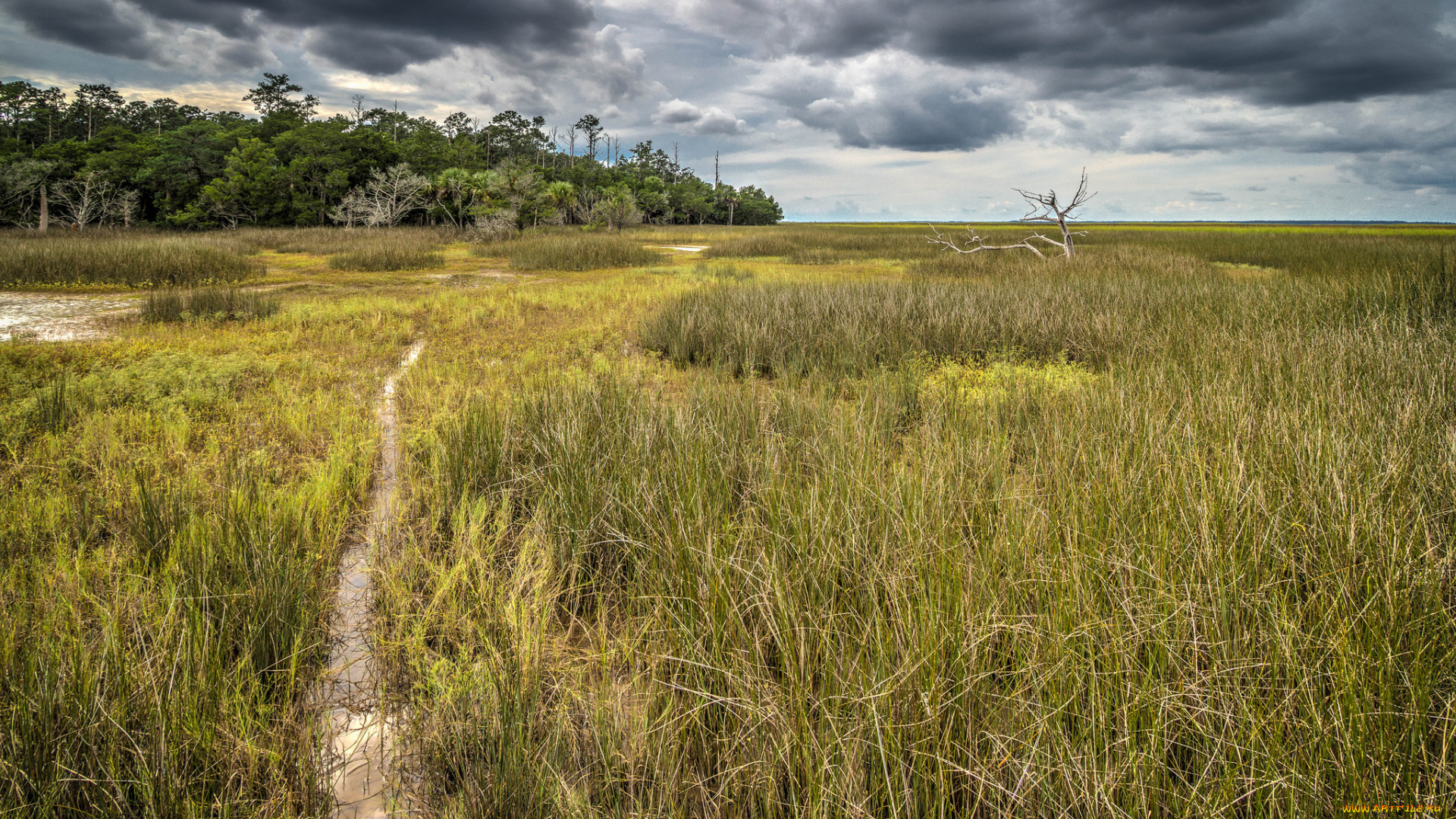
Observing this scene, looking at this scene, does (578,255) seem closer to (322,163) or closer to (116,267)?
(116,267)

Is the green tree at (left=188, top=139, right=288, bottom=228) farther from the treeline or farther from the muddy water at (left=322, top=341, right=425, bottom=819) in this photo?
the muddy water at (left=322, top=341, right=425, bottom=819)

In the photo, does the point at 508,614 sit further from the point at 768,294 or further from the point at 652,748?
the point at 768,294

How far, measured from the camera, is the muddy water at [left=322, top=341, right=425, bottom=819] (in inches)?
69.6

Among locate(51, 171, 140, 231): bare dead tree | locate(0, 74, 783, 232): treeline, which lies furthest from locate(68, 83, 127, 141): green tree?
locate(51, 171, 140, 231): bare dead tree

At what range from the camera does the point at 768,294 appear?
31.8ft

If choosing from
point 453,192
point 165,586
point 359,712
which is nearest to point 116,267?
point 165,586

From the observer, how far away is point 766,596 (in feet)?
6.15

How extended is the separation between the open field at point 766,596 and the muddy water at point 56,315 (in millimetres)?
3901

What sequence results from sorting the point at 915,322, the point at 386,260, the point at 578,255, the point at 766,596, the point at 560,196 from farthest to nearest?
the point at 560,196, the point at 578,255, the point at 386,260, the point at 915,322, the point at 766,596

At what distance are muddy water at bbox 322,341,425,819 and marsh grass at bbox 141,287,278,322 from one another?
8.41 metres

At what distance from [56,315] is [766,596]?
13.1m

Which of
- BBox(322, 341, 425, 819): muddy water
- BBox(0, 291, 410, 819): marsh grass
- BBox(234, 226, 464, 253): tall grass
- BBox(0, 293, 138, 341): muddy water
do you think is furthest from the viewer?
BBox(234, 226, 464, 253): tall grass

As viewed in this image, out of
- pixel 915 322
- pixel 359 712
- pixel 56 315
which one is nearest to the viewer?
pixel 359 712

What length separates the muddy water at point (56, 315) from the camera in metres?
→ 7.77
